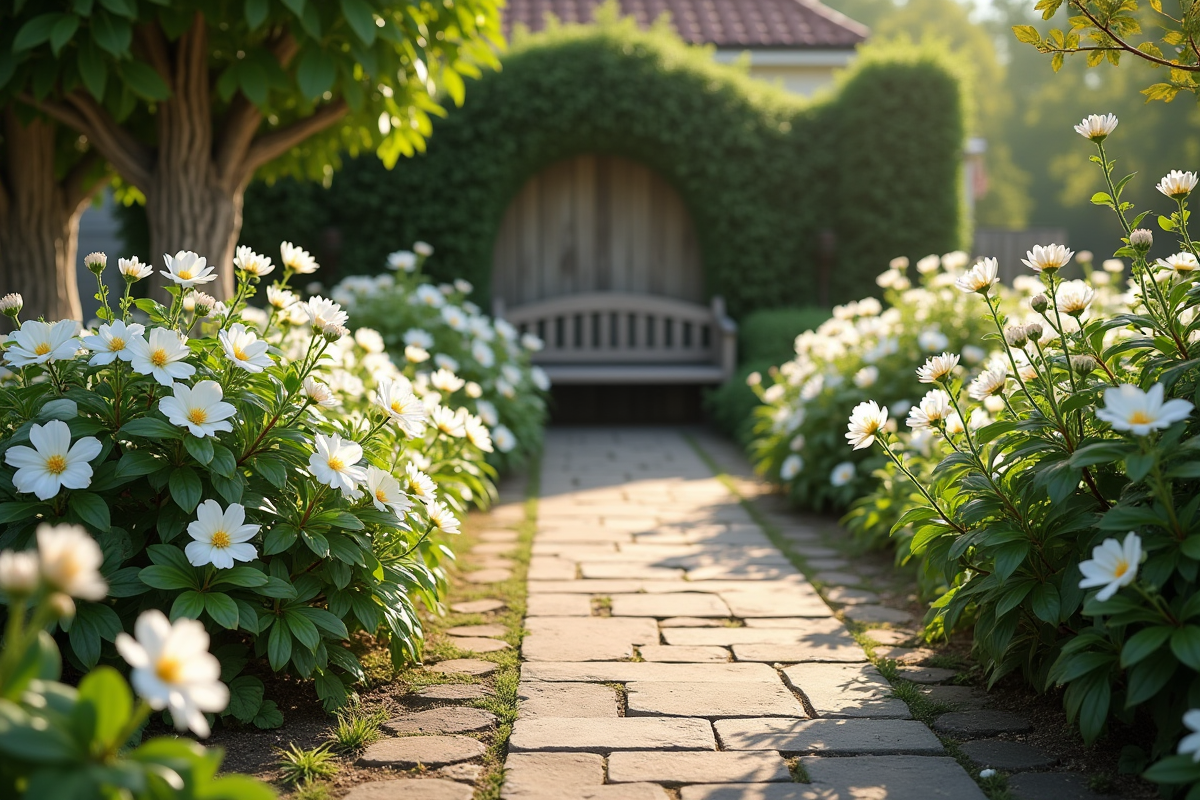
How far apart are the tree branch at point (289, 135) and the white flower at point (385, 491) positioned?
2.14m

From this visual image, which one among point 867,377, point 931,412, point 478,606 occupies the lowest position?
point 478,606

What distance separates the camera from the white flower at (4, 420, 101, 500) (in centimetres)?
195

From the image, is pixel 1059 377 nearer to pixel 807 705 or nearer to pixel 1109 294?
pixel 807 705

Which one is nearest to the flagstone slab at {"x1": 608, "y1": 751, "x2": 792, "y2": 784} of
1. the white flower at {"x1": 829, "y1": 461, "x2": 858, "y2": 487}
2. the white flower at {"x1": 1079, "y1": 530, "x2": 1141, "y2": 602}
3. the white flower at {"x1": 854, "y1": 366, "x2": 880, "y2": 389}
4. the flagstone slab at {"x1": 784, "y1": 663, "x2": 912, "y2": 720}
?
the flagstone slab at {"x1": 784, "y1": 663, "x2": 912, "y2": 720}

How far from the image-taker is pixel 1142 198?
78.7 feet

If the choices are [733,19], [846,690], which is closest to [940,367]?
[846,690]

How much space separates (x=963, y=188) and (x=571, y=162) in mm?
3355

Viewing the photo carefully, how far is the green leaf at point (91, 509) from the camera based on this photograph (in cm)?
209

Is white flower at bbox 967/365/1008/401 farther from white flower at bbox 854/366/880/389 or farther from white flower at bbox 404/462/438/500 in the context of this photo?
white flower at bbox 854/366/880/389

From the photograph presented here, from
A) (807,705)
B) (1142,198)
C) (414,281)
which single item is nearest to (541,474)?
(414,281)

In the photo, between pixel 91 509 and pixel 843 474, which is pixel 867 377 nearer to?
pixel 843 474

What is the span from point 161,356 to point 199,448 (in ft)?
0.69

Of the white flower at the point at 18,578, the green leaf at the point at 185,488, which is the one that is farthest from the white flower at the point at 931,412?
the white flower at the point at 18,578

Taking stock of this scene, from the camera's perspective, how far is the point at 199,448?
6.97 ft
